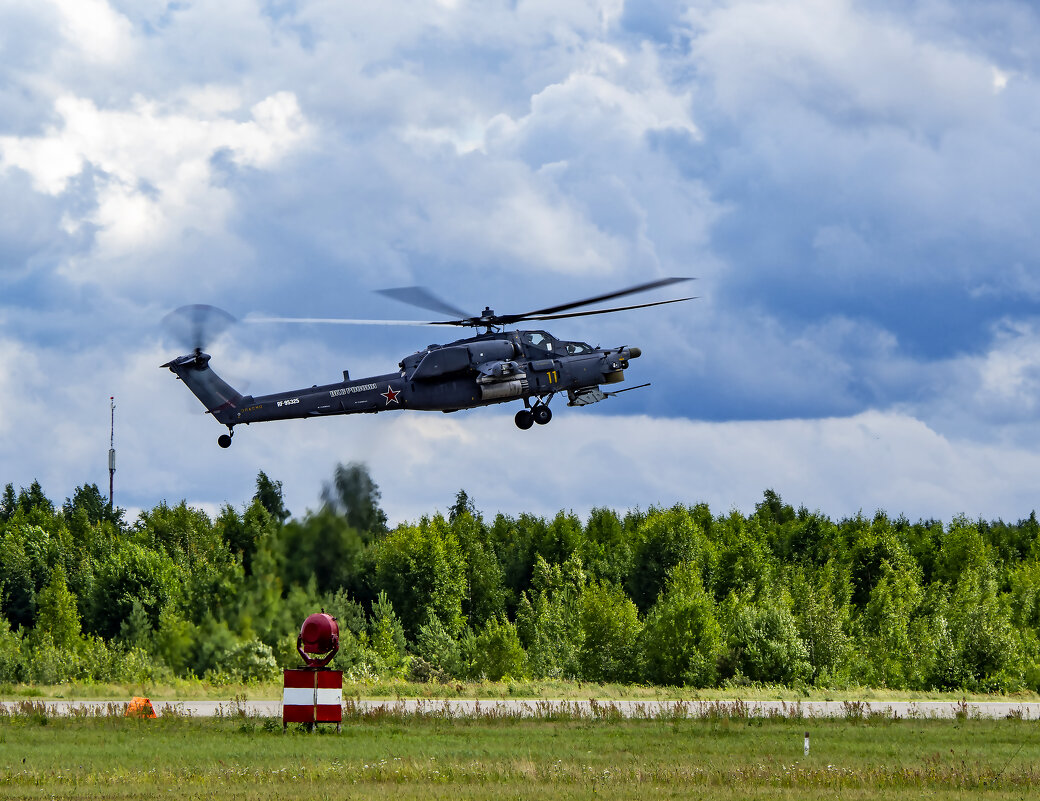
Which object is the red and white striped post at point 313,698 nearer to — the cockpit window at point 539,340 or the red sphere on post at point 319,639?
the red sphere on post at point 319,639

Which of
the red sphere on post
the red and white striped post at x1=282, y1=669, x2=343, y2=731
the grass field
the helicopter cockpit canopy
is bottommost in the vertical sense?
the grass field

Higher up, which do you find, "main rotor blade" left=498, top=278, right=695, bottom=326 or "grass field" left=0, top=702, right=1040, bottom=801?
"main rotor blade" left=498, top=278, right=695, bottom=326

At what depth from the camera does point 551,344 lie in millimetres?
38469

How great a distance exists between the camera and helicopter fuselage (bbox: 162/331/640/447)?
36.8 m

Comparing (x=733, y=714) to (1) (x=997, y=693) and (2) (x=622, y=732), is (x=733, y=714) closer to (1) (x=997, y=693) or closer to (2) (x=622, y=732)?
(2) (x=622, y=732)

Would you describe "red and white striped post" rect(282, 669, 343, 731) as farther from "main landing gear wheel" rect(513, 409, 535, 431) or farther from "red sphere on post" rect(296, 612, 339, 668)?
"main landing gear wheel" rect(513, 409, 535, 431)

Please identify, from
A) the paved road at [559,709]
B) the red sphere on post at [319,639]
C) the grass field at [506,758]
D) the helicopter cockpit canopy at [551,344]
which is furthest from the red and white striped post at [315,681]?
the helicopter cockpit canopy at [551,344]

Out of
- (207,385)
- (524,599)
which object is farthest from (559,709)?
(524,599)

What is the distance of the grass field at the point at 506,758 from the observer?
2508 cm

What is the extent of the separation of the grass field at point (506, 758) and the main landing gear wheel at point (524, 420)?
9319 mm

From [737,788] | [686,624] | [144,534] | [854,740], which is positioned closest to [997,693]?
[686,624]

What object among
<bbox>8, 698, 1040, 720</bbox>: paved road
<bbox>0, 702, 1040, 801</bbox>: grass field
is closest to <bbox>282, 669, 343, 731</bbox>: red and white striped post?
<bbox>0, 702, 1040, 801</bbox>: grass field

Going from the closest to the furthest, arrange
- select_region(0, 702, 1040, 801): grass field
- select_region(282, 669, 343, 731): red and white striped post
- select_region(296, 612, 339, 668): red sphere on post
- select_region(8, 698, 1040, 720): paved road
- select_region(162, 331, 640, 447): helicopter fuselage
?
select_region(0, 702, 1040, 801): grass field → select_region(296, 612, 339, 668): red sphere on post → select_region(282, 669, 343, 731): red and white striped post → select_region(162, 331, 640, 447): helicopter fuselage → select_region(8, 698, 1040, 720): paved road

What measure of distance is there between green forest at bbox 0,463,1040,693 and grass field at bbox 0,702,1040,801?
3.81 m
